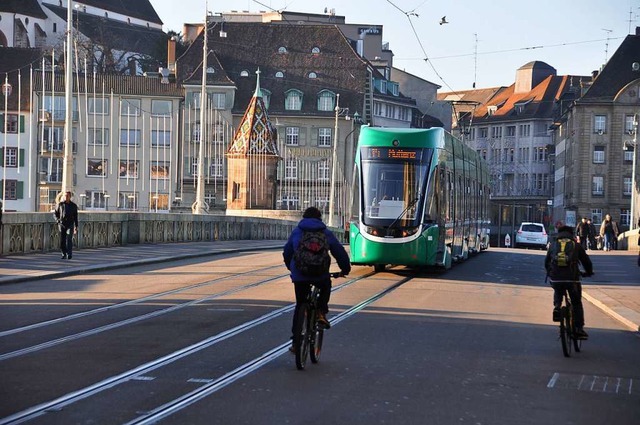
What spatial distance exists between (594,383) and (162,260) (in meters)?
21.5

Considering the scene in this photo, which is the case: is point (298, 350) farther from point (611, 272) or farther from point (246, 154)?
point (246, 154)

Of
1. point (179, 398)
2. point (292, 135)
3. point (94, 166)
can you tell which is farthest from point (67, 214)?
point (292, 135)

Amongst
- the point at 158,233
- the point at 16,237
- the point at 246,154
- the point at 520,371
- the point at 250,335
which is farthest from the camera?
the point at 246,154

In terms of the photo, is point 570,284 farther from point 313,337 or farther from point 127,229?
point 127,229

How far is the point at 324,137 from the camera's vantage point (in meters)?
96.6

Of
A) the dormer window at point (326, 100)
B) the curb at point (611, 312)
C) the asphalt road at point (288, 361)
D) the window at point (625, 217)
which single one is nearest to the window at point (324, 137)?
the dormer window at point (326, 100)

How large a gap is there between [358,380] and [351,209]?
51.3 ft

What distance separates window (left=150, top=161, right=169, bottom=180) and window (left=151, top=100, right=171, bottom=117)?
15.7 ft

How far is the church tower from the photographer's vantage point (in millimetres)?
63406

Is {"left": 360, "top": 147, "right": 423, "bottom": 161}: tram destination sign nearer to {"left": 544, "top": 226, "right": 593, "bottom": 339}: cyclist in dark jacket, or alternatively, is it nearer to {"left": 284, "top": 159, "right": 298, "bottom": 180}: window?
{"left": 544, "top": 226, "right": 593, "bottom": 339}: cyclist in dark jacket

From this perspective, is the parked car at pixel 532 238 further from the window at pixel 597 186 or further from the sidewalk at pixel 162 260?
the window at pixel 597 186

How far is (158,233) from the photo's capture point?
41.9 meters

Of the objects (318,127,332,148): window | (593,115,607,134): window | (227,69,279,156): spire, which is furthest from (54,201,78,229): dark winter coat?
(593,115,607,134): window

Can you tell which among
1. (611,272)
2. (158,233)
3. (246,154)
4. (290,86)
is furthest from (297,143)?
(611,272)
